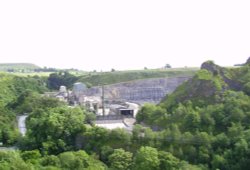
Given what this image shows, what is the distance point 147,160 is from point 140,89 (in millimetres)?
51994

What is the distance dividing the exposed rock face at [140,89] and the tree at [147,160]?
46258 millimetres

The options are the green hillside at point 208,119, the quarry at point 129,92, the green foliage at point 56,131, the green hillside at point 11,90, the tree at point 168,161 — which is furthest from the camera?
the quarry at point 129,92

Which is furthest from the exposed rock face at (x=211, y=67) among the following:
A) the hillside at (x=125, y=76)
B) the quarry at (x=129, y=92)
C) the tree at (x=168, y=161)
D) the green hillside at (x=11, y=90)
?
the hillside at (x=125, y=76)

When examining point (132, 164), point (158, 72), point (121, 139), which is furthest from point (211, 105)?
point (158, 72)

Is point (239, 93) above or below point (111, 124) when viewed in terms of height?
above

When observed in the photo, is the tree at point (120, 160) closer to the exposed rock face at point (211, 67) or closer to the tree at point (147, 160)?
the tree at point (147, 160)

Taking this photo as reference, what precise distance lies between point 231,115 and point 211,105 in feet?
10.2

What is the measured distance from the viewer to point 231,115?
121 feet

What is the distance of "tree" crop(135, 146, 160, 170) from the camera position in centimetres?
2998

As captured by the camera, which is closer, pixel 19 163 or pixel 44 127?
pixel 19 163

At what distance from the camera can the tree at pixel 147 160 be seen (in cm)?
2998

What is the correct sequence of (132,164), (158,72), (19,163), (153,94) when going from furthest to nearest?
(158,72) < (153,94) < (132,164) < (19,163)

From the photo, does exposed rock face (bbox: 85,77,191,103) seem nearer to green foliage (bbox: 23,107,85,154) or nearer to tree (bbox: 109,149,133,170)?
green foliage (bbox: 23,107,85,154)

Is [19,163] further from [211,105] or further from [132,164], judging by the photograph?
[211,105]
